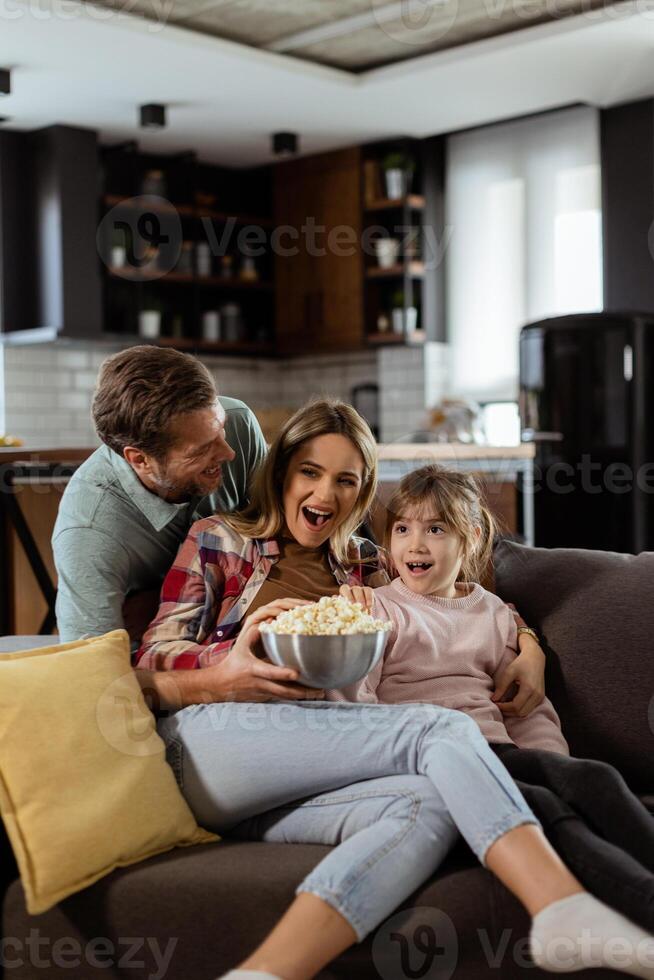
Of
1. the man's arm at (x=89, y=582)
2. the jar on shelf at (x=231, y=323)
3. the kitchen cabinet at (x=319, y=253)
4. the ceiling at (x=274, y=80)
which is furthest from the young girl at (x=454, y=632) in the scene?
the jar on shelf at (x=231, y=323)

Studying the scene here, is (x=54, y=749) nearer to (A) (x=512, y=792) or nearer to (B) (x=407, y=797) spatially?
(B) (x=407, y=797)

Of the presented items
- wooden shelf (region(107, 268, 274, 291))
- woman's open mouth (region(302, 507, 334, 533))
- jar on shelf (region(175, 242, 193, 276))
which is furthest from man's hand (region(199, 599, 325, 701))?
jar on shelf (region(175, 242, 193, 276))

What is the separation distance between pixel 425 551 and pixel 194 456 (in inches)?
19.2

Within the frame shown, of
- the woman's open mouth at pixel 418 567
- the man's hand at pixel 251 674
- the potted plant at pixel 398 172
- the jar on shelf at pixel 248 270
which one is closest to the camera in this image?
the man's hand at pixel 251 674

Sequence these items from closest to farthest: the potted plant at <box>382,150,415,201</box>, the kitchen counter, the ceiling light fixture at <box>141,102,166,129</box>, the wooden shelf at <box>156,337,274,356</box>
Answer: the kitchen counter, the ceiling light fixture at <box>141,102,166,129</box>, the potted plant at <box>382,150,415,201</box>, the wooden shelf at <box>156,337,274,356</box>

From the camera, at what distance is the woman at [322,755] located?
1.73 metres

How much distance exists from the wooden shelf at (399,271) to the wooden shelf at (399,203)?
12.5 inches

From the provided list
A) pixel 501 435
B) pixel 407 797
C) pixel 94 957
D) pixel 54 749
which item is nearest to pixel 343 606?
pixel 407 797

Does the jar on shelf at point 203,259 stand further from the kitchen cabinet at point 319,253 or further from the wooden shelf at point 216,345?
the kitchen cabinet at point 319,253

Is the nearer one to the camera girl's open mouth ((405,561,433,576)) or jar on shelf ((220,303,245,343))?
girl's open mouth ((405,561,433,576))

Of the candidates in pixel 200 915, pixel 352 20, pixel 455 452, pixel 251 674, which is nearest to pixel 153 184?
pixel 352 20

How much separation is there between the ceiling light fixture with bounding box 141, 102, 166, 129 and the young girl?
155 inches

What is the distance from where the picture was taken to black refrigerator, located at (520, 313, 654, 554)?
484cm

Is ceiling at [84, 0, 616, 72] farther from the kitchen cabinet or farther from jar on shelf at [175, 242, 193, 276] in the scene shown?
jar on shelf at [175, 242, 193, 276]
